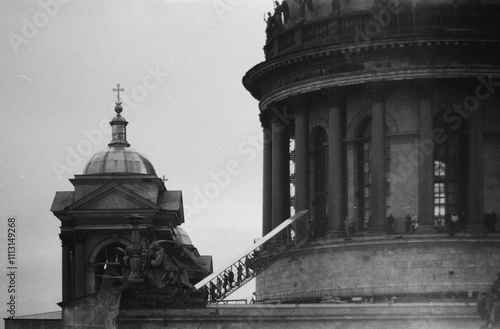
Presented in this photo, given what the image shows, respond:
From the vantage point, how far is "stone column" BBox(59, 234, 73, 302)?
350 feet

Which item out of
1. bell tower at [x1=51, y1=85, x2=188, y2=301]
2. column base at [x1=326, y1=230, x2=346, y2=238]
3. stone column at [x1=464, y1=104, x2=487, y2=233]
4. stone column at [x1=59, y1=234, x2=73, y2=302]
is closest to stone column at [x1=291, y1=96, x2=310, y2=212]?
column base at [x1=326, y1=230, x2=346, y2=238]

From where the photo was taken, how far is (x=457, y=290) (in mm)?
96000

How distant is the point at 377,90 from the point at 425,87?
86.4 inches

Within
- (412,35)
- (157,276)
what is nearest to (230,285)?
(157,276)

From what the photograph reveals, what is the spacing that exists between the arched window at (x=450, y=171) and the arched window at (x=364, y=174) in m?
3.11

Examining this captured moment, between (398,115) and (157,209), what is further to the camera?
(157,209)

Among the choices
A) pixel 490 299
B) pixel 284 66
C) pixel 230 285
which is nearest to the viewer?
pixel 490 299

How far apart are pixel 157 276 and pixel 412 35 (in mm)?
17444

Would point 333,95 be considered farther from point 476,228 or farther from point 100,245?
point 100,245

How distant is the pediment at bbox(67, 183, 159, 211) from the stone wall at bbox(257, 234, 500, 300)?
1197 cm

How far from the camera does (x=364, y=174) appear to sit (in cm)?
10012

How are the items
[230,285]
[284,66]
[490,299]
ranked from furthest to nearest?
[284,66] < [230,285] < [490,299]

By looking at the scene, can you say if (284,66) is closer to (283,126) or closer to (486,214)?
(283,126)

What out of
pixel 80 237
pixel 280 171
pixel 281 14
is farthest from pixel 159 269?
pixel 281 14
